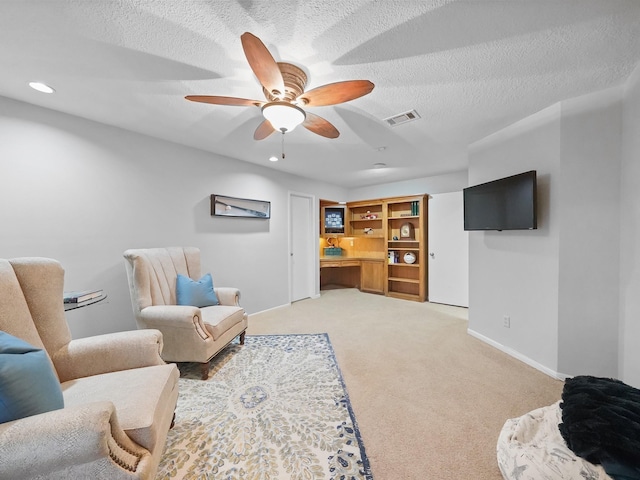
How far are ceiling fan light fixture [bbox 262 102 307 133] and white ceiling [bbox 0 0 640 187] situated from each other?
0.93 ft

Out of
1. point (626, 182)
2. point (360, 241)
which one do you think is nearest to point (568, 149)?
point (626, 182)

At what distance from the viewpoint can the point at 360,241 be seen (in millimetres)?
6148

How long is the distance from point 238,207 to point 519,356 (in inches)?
151

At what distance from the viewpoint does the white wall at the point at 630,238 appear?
1806 mm

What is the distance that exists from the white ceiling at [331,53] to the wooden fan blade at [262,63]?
0.23m

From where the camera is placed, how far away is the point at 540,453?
4.17ft

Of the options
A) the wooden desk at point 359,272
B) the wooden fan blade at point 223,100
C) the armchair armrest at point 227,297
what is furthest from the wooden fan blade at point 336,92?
the wooden desk at point 359,272

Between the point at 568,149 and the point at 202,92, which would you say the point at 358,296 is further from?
the point at 202,92

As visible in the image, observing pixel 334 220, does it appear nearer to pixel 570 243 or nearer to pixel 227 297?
pixel 227 297

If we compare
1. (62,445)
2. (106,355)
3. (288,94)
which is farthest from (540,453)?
(288,94)

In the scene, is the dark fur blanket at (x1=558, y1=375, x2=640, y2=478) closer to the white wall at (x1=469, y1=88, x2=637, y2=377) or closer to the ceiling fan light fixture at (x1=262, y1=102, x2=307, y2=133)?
the white wall at (x1=469, y1=88, x2=637, y2=377)

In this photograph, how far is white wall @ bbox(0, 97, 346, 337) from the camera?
2.23m

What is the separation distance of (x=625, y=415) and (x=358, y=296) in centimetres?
422

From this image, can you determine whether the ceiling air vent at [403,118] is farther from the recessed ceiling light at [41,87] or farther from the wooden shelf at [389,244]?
the recessed ceiling light at [41,87]
